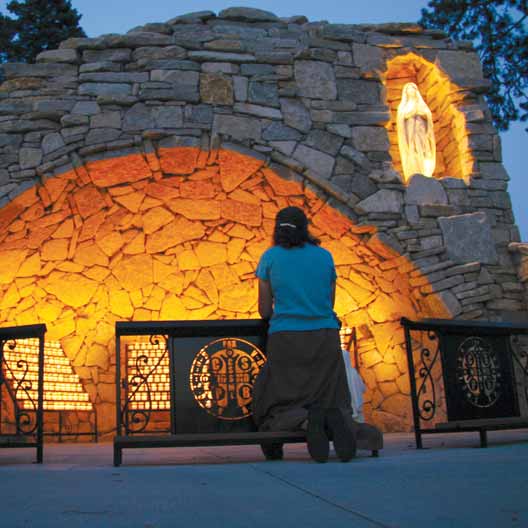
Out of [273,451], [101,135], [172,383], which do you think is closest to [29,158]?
[101,135]

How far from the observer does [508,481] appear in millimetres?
1746

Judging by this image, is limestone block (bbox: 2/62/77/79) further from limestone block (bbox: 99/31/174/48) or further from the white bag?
the white bag

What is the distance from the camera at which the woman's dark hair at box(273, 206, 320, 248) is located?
10.3 feet

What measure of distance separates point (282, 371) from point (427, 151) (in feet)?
13.6

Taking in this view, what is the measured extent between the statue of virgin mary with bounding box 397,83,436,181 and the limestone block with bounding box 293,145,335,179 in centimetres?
81

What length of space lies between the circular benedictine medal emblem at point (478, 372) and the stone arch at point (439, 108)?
111 inches

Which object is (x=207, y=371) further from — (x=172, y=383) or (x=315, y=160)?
(x=315, y=160)

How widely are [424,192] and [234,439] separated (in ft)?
12.9

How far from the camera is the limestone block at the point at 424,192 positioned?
20.4 feet

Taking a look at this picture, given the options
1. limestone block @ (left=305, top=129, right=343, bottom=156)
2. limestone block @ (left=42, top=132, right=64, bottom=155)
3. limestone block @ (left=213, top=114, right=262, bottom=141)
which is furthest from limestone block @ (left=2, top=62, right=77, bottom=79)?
limestone block @ (left=305, top=129, right=343, bottom=156)

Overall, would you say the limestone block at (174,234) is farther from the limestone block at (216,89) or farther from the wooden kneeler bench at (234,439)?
the wooden kneeler bench at (234,439)

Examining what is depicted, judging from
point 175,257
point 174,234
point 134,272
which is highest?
point 174,234

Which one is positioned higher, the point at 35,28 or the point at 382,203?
the point at 35,28

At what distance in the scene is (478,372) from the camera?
13.0 ft
